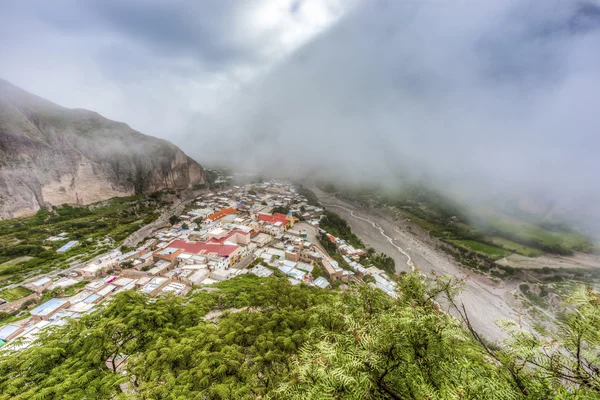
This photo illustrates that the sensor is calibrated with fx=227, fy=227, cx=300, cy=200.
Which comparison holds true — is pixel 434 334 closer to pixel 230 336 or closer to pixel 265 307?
pixel 230 336

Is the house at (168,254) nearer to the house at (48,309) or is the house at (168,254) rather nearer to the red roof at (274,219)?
the house at (48,309)

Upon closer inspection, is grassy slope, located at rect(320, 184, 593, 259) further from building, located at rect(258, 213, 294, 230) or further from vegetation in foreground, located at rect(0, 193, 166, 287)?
vegetation in foreground, located at rect(0, 193, 166, 287)

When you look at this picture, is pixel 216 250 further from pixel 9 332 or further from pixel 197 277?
pixel 9 332

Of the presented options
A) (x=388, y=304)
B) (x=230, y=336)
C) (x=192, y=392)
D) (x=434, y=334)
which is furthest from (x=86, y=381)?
(x=434, y=334)

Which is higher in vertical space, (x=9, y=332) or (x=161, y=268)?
(x=161, y=268)

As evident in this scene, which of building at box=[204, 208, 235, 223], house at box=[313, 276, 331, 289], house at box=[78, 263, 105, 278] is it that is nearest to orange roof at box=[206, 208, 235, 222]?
building at box=[204, 208, 235, 223]

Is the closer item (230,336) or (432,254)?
(230,336)

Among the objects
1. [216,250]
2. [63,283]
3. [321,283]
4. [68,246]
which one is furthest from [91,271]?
[321,283]

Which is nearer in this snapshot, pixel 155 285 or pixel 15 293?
pixel 155 285
